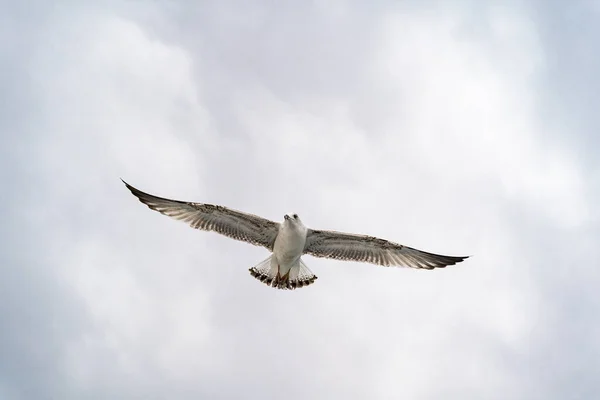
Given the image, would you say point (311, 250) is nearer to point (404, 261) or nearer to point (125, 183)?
point (404, 261)

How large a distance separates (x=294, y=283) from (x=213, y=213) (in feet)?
11.3

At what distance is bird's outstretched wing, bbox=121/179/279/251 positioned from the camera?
24125 millimetres

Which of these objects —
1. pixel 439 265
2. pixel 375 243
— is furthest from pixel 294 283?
pixel 439 265

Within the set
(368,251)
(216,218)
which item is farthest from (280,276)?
(368,251)

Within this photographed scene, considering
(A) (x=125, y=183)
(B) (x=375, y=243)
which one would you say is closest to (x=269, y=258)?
(B) (x=375, y=243)

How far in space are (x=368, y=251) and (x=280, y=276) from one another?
2886 mm

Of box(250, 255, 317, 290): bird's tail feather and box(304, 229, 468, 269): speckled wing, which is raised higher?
box(304, 229, 468, 269): speckled wing

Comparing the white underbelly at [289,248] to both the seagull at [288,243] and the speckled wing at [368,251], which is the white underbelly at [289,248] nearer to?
the seagull at [288,243]

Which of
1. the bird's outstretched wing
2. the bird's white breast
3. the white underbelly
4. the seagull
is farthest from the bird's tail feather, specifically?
the bird's outstretched wing

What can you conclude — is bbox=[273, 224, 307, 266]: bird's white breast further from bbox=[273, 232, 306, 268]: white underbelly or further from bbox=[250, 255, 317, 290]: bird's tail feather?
bbox=[250, 255, 317, 290]: bird's tail feather

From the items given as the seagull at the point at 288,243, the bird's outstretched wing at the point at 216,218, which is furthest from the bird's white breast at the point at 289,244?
the bird's outstretched wing at the point at 216,218

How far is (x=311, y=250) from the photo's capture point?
981 inches

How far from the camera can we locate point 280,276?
2494 centimetres

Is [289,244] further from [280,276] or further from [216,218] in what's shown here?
[216,218]
